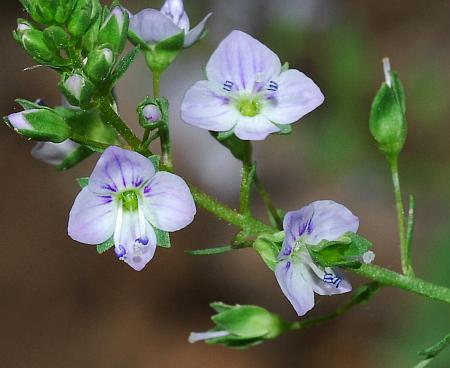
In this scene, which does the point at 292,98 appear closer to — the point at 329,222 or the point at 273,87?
the point at 273,87

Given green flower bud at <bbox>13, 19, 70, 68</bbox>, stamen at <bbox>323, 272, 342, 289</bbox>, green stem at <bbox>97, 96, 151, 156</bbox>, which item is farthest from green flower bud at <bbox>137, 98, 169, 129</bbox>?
stamen at <bbox>323, 272, 342, 289</bbox>

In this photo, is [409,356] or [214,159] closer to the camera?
[409,356]

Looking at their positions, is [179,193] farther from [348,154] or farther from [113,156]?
[348,154]

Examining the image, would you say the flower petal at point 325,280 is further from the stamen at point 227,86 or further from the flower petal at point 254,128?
the stamen at point 227,86

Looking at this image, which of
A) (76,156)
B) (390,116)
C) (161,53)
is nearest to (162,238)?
(76,156)

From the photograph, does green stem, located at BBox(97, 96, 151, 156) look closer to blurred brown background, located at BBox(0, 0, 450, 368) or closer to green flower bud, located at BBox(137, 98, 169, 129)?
green flower bud, located at BBox(137, 98, 169, 129)

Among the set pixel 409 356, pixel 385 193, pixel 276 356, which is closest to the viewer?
pixel 409 356

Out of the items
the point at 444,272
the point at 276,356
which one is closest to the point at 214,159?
the point at 276,356
